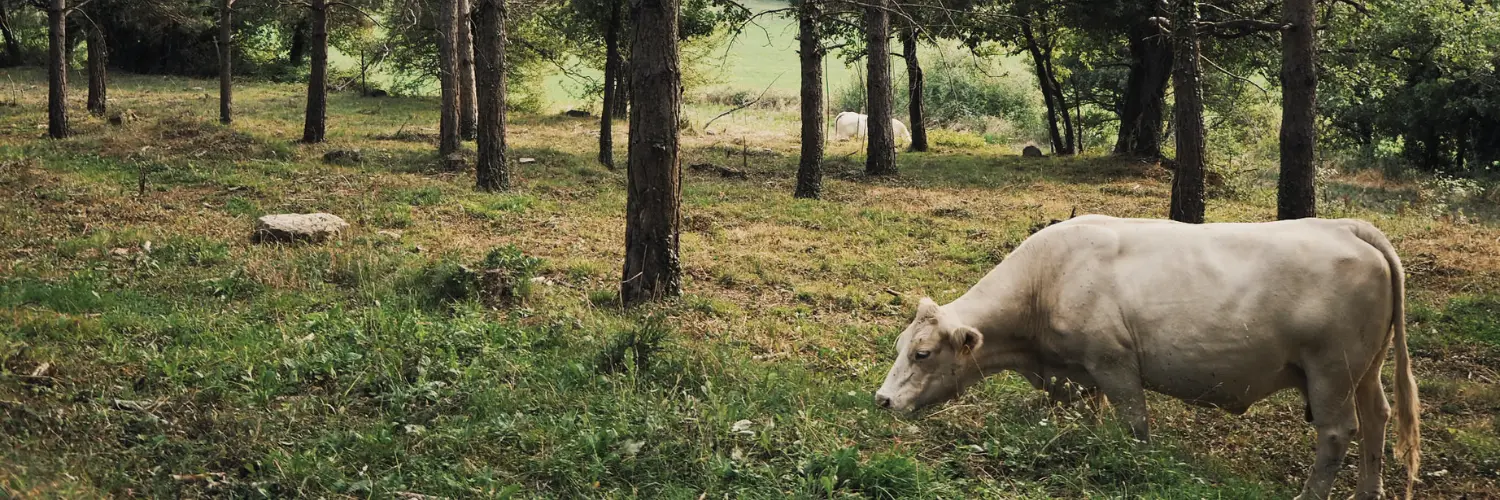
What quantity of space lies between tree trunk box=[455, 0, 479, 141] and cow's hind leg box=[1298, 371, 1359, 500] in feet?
58.1

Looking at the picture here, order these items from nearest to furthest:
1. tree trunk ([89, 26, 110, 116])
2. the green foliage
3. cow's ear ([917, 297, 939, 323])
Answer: cow's ear ([917, 297, 939, 323]) < the green foliage < tree trunk ([89, 26, 110, 116])

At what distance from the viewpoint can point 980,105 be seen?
4884cm

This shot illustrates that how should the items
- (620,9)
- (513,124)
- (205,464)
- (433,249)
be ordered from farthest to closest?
(513,124) < (620,9) < (433,249) < (205,464)

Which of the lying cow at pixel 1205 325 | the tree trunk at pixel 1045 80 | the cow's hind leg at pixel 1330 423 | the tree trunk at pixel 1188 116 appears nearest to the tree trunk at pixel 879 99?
the tree trunk at pixel 1188 116

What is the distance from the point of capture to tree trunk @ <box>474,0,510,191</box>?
1809 centimetres

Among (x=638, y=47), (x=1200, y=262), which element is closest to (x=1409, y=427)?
(x=1200, y=262)

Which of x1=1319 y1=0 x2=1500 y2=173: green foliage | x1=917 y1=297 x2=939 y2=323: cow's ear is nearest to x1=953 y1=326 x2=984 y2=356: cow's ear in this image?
x1=917 y1=297 x2=939 y2=323: cow's ear

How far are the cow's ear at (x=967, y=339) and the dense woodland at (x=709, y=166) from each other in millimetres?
551

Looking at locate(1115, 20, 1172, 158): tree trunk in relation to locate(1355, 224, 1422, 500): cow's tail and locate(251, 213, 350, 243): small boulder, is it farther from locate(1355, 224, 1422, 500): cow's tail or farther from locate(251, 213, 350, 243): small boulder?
locate(1355, 224, 1422, 500): cow's tail

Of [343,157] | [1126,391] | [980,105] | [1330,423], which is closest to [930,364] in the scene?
[1126,391]

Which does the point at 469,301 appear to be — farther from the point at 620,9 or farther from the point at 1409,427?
the point at 620,9

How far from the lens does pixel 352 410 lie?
6793 millimetres

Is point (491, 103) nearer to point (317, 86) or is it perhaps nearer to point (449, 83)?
point (449, 83)

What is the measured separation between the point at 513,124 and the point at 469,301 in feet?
75.1
